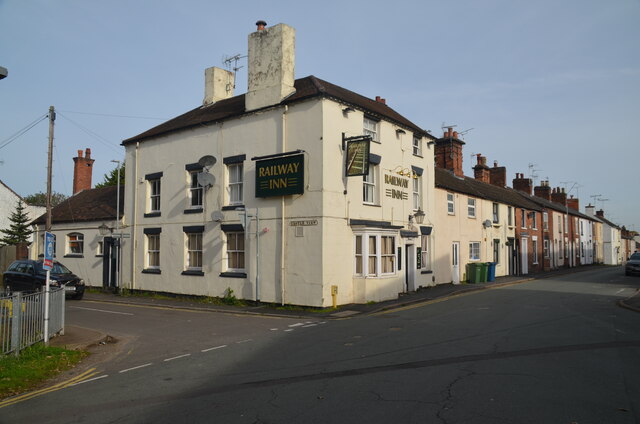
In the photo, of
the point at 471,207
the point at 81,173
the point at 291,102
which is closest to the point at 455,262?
the point at 471,207

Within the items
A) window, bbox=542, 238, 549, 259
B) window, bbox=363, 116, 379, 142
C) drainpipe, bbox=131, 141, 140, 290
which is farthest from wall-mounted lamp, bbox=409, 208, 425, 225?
window, bbox=542, 238, 549, 259

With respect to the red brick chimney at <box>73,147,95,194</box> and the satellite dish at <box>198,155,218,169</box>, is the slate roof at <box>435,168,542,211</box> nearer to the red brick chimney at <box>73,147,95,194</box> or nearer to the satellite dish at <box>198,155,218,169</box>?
the satellite dish at <box>198,155,218,169</box>

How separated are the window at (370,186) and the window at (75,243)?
56.2ft

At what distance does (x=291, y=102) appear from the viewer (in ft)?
59.6

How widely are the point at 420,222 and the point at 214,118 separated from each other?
1047 cm

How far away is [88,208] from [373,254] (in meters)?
18.8

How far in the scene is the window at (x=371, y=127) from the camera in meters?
19.6

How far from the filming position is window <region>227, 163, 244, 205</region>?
65.6 feet

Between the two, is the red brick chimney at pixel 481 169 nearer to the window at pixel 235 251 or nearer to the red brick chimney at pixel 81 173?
the window at pixel 235 251

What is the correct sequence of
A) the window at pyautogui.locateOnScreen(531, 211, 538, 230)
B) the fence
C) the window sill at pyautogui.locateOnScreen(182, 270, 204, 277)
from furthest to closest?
the window at pyautogui.locateOnScreen(531, 211, 538, 230), the window sill at pyautogui.locateOnScreen(182, 270, 204, 277), the fence

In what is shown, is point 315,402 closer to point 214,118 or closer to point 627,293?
point 214,118

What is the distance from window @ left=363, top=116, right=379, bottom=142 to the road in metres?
8.48

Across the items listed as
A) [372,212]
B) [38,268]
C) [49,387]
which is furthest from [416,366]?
[38,268]

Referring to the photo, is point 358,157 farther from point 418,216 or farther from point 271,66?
point 418,216
